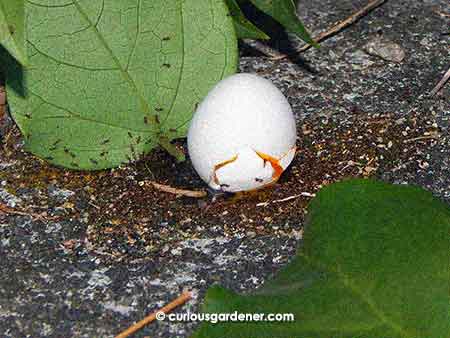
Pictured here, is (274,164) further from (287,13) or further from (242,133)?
(287,13)

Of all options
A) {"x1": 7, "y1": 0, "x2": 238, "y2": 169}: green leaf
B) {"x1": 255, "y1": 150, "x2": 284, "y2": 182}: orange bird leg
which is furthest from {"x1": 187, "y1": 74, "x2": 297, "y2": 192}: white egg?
{"x1": 7, "y1": 0, "x2": 238, "y2": 169}: green leaf

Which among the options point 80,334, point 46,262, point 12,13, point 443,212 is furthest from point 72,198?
point 443,212

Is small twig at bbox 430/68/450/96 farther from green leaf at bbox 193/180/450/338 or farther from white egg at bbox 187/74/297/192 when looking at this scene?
green leaf at bbox 193/180/450/338

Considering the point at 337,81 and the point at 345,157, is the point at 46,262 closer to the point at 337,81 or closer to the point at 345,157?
the point at 345,157

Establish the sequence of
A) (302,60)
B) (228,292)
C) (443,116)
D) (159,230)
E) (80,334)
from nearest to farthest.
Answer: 1. (228,292)
2. (80,334)
3. (159,230)
4. (443,116)
5. (302,60)

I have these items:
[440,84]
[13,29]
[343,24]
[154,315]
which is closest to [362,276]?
[154,315]

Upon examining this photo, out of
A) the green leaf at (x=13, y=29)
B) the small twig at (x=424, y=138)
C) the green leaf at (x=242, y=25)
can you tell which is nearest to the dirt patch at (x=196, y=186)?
the small twig at (x=424, y=138)
